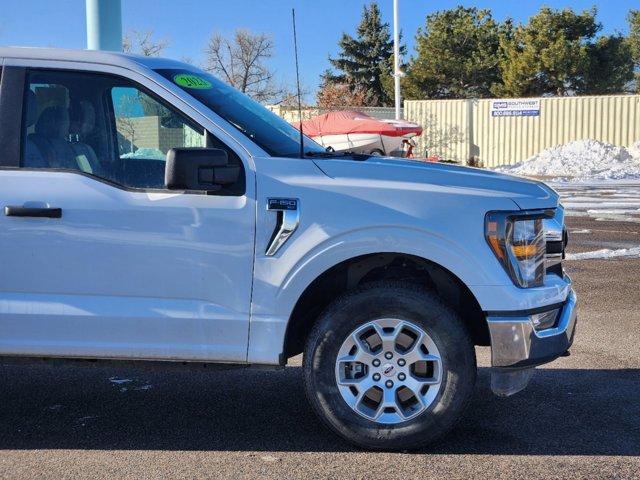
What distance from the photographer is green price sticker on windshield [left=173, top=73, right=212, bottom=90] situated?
15.7 feet

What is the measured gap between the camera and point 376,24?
67.2 meters

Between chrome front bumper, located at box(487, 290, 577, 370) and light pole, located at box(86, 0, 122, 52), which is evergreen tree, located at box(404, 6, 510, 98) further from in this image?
chrome front bumper, located at box(487, 290, 577, 370)

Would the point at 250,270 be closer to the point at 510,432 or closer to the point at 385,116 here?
the point at 510,432

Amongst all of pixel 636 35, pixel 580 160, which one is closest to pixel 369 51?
pixel 636 35

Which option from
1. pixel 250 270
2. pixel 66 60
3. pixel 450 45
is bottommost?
pixel 250 270

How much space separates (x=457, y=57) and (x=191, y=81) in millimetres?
57522

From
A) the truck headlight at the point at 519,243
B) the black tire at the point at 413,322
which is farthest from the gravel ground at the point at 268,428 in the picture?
the truck headlight at the point at 519,243

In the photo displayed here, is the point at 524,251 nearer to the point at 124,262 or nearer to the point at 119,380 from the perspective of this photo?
the point at 124,262

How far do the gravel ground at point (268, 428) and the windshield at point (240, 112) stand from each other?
4.99 ft

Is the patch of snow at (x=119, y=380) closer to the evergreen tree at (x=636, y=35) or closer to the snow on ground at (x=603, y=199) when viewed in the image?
the snow on ground at (x=603, y=199)

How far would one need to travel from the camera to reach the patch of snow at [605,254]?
11.3 m

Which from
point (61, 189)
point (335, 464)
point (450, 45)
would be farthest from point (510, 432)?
point (450, 45)

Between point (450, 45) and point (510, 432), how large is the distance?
5782 centimetres

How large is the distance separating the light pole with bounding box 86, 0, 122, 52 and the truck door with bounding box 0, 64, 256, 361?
784 centimetres
